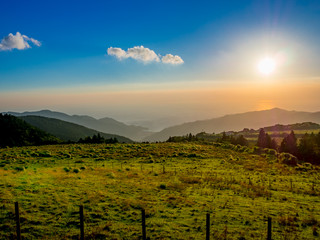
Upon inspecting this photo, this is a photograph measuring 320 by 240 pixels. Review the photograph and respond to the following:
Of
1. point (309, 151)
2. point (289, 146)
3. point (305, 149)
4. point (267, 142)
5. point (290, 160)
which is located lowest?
point (309, 151)

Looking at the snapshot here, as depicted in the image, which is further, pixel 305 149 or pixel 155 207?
pixel 305 149

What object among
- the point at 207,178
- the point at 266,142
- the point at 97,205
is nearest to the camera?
the point at 97,205

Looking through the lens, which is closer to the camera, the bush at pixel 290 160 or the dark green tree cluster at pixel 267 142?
the bush at pixel 290 160

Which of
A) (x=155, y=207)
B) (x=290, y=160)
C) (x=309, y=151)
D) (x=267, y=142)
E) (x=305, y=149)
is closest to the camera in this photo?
(x=155, y=207)

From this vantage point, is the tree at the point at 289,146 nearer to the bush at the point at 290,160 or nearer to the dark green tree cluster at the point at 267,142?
the dark green tree cluster at the point at 267,142

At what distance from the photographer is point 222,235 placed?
12.1 m

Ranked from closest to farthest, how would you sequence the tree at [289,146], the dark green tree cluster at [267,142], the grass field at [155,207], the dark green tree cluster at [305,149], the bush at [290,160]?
the grass field at [155,207] → the bush at [290,160] → the dark green tree cluster at [305,149] → the tree at [289,146] → the dark green tree cluster at [267,142]

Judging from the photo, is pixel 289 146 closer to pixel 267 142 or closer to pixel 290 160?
pixel 267 142

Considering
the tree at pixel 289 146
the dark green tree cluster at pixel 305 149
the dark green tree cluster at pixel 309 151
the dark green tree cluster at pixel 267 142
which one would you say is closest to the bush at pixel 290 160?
the dark green tree cluster at pixel 305 149

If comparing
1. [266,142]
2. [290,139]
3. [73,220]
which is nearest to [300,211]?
[73,220]

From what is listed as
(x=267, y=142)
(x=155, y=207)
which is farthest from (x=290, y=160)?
(x=267, y=142)

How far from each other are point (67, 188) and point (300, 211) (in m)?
20.4

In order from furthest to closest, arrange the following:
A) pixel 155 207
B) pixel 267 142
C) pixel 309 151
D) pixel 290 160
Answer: pixel 267 142 < pixel 309 151 < pixel 290 160 < pixel 155 207

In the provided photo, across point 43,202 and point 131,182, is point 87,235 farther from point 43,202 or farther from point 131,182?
point 131,182
